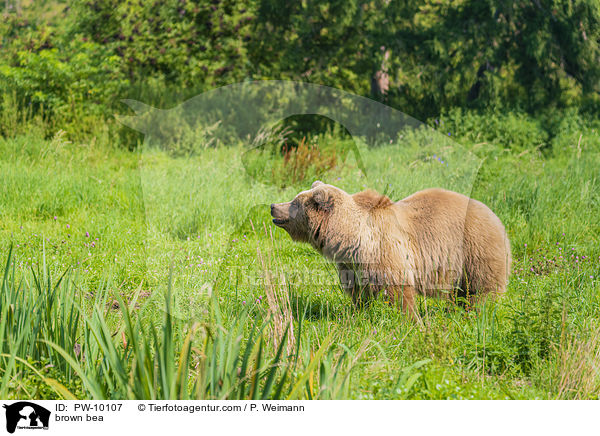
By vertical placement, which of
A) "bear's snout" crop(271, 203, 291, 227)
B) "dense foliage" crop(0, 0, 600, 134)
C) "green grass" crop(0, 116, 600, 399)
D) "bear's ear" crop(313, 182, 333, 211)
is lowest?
"green grass" crop(0, 116, 600, 399)

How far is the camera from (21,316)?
2729mm

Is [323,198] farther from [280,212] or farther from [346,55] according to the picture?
[346,55]

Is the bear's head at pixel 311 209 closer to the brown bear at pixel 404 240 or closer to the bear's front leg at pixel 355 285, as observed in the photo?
the brown bear at pixel 404 240

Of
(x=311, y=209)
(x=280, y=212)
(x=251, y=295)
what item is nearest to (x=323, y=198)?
(x=311, y=209)

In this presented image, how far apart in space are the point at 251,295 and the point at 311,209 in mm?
663

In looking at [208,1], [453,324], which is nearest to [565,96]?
[208,1]

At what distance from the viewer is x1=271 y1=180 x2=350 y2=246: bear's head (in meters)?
3.46

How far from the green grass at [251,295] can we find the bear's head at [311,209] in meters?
0.30

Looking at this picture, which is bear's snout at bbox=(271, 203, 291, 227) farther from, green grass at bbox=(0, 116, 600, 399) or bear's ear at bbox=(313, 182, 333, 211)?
green grass at bbox=(0, 116, 600, 399)

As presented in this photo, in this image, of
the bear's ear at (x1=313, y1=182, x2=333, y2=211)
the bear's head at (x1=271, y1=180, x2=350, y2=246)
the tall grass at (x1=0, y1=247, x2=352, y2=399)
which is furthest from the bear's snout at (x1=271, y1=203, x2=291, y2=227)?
the tall grass at (x1=0, y1=247, x2=352, y2=399)

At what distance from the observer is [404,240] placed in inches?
142

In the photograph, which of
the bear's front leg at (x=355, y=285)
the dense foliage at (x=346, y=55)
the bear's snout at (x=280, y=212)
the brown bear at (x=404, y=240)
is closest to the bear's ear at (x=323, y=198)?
the brown bear at (x=404, y=240)

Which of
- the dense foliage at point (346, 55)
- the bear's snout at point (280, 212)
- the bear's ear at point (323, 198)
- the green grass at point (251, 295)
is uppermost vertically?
the dense foliage at point (346, 55)

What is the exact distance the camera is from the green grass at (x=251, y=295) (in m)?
2.54
